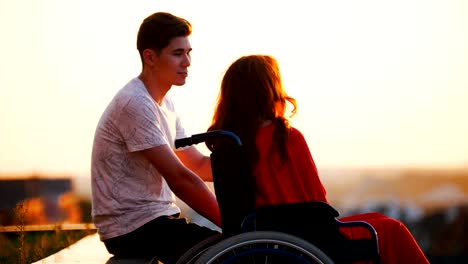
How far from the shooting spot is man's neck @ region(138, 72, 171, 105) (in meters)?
5.19

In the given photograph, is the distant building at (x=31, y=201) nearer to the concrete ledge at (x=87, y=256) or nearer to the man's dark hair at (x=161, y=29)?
the concrete ledge at (x=87, y=256)

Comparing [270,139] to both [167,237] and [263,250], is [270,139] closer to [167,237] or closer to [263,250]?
[263,250]

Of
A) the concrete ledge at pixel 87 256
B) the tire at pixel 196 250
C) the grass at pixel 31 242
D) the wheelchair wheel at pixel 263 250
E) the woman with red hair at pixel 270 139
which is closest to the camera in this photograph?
the wheelchair wheel at pixel 263 250

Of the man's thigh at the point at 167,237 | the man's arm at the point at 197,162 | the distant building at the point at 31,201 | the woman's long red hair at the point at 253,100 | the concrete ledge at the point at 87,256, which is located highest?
the woman's long red hair at the point at 253,100

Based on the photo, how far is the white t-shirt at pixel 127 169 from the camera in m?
5.04

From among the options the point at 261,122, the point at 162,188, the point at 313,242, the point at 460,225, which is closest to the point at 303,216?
the point at 313,242

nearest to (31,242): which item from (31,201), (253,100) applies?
(31,201)

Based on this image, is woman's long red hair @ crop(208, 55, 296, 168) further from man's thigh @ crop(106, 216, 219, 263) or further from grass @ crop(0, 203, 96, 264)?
grass @ crop(0, 203, 96, 264)

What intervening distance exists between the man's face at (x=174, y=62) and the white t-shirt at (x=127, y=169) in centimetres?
11

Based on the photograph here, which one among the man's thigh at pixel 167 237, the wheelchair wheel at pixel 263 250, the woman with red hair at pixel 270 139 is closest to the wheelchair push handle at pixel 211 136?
the woman with red hair at pixel 270 139

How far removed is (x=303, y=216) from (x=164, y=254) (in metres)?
0.98

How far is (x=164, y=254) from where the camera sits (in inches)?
203

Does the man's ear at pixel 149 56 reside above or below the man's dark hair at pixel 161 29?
below

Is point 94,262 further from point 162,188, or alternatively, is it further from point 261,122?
point 261,122
